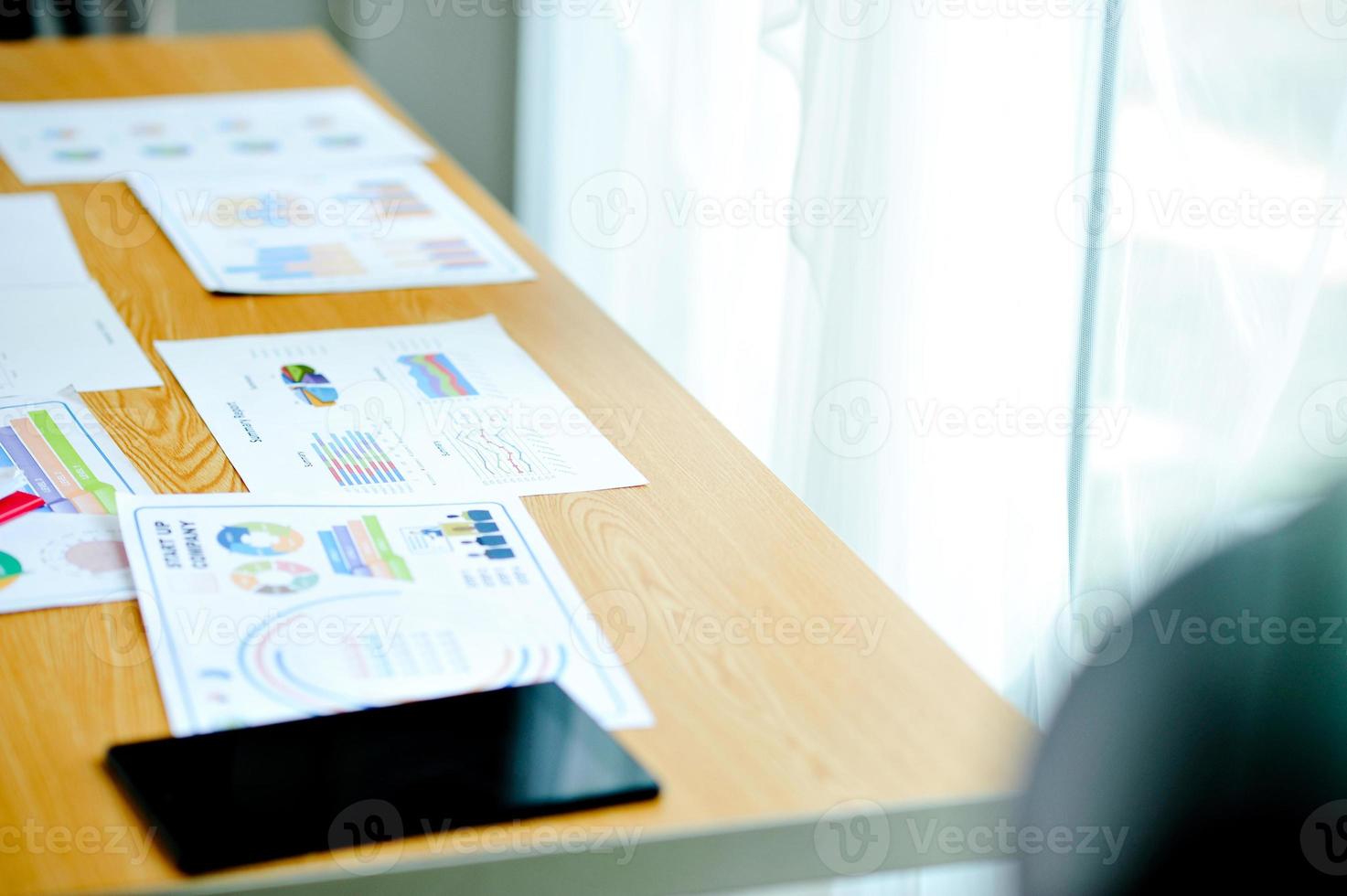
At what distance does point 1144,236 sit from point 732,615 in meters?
0.49

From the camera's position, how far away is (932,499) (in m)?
1.38

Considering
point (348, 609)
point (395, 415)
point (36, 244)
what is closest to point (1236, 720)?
point (348, 609)

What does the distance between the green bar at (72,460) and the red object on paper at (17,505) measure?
1.2 inches

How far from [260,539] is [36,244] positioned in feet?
2.16

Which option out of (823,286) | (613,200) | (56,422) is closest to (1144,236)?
(823,286)

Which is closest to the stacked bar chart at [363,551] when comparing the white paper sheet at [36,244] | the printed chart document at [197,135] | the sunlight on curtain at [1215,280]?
the sunlight on curtain at [1215,280]

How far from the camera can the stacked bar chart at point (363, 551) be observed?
85 cm

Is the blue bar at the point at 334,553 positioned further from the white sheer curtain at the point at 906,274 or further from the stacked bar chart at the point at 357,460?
the white sheer curtain at the point at 906,274

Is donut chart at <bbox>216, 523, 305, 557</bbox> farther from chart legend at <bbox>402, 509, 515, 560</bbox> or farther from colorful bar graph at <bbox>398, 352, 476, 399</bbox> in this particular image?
colorful bar graph at <bbox>398, 352, 476, 399</bbox>

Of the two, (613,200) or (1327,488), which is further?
(613,200)

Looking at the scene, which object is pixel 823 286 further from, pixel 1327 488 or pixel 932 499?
pixel 1327 488

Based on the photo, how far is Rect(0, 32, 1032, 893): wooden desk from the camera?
64cm

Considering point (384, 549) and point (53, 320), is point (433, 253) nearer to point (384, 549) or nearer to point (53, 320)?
point (53, 320)

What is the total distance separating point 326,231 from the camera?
1466mm
